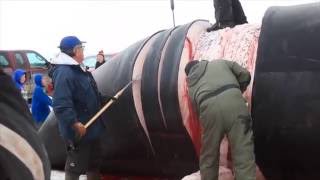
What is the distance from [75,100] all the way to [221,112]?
1465 millimetres

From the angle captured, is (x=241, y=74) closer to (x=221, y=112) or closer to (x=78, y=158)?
(x=221, y=112)

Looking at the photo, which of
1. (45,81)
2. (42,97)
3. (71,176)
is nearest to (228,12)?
(71,176)

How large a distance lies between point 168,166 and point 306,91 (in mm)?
1667

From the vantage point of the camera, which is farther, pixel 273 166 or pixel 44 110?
pixel 44 110

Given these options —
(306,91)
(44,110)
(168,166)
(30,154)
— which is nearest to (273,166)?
(306,91)

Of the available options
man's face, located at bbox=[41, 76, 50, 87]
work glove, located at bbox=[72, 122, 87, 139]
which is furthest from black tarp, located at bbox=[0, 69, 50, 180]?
man's face, located at bbox=[41, 76, 50, 87]

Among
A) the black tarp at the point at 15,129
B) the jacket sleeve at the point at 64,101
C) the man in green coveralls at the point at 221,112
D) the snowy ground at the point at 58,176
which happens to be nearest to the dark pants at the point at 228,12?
the man in green coveralls at the point at 221,112

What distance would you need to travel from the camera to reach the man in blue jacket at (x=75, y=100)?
15.7 ft

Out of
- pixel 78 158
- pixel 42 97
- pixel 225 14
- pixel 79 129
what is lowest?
pixel 42 97

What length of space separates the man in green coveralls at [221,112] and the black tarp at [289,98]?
0.13 m

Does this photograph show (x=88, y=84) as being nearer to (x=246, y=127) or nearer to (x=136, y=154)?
(x=136, y=154)

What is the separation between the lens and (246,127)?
4121 millimetres

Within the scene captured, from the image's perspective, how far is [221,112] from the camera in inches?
165

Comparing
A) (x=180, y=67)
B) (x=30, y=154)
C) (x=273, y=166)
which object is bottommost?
(x=273, y=166)
